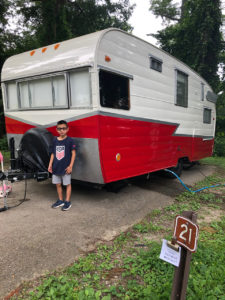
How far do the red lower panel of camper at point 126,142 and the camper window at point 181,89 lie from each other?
2.78 feet

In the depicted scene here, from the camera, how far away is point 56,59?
14.7 ft

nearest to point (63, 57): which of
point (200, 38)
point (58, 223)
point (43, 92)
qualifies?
point (43, 92)

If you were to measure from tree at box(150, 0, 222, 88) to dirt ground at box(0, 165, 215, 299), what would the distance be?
34.3 ft

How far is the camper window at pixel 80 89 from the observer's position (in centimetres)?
410

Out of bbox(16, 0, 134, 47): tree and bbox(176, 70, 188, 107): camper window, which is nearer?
bbox(176, 70, 188, 107): camper window

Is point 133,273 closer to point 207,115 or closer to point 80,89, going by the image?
point 80,89

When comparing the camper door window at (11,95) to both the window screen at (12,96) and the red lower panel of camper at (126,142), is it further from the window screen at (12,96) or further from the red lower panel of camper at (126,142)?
the red lower panel of camper at (126,142)

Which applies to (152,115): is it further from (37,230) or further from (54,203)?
(37,230)

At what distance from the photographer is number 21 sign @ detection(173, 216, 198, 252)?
165 cm

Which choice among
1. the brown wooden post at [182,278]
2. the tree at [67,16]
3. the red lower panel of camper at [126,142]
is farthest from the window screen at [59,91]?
the tree at [67,16]

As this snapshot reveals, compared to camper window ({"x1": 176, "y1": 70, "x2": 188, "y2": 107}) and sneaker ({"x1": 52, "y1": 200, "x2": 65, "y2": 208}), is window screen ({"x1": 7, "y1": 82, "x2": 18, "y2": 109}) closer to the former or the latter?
sneaker ({"x1": 52, "y1": 200, "x2": 65, "y2": 208})

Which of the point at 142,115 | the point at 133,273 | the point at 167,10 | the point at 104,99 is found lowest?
the point at 133,273

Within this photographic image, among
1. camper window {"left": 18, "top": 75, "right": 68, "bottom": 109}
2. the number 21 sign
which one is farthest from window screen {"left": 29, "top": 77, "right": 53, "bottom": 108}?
the number 21 sign

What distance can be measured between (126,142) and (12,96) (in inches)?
118
